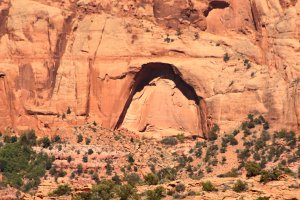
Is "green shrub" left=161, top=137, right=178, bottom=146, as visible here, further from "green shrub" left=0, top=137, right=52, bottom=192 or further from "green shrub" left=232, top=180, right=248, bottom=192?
"green shrub" left=232, top=180, right=248, bottom=192

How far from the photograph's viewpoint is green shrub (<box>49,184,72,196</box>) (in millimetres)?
76875

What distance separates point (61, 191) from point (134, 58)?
1545 inches

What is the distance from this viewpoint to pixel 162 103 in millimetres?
116125

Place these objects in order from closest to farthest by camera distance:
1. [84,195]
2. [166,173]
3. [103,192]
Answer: [84,195], [103,192], [166,173]

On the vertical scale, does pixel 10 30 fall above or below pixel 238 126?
above

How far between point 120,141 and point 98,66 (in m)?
6.14

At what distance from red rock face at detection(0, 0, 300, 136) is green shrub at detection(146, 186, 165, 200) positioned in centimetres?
3841

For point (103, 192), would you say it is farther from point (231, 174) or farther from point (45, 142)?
point (45, 142)

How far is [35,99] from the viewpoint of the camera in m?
117

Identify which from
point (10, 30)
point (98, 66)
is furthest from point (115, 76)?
point (10, 30)

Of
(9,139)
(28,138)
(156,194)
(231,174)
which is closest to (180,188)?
(156,194)

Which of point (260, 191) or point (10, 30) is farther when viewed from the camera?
point (10, 30)

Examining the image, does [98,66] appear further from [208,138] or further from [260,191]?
[260,191]

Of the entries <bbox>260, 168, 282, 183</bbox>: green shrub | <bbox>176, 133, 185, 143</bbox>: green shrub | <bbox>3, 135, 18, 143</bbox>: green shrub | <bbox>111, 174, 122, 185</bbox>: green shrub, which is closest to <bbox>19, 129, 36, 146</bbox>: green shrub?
<bbox>3, 135, 18, 143</bbox>: green shrub
